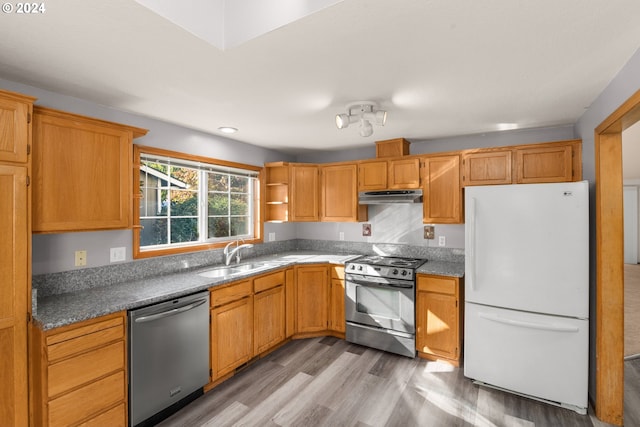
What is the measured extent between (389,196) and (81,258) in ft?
9.69

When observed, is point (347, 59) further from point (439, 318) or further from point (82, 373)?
Answer: point (439, 318)

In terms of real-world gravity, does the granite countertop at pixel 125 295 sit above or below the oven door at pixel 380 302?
above

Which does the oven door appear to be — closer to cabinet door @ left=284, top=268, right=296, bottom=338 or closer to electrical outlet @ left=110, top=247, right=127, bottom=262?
cabinet door @ left=284, top=268, right=296, bottom=338

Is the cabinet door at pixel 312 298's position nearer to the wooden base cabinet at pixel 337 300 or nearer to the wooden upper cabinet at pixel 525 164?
the wooden base cabinet at pixel 337 300

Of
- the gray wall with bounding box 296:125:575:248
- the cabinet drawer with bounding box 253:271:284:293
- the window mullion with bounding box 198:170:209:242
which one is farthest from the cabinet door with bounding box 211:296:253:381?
the gray wall with bounding box 296:125:575:248

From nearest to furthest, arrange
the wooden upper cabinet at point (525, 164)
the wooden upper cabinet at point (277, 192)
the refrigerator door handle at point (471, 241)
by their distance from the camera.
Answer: the refrigerator door handle at point (471, 241) → the wooden upper cabinet at point (525, 164) → the wooden upper cabinet at point (277, 192)

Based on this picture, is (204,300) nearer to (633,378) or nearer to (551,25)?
(551,25)

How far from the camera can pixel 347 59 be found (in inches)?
66.1

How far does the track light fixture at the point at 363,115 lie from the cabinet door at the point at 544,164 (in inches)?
61.3

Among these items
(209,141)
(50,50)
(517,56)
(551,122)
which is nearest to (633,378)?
(551,122)

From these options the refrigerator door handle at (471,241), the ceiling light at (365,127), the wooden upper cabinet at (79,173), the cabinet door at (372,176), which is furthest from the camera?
the cabinet door at (372,176)

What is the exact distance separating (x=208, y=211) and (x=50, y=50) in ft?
6.59

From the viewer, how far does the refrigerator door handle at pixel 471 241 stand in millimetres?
2582

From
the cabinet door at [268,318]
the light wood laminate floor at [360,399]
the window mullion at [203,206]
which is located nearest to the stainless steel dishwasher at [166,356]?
the light wood laminate floor at [360,399]
